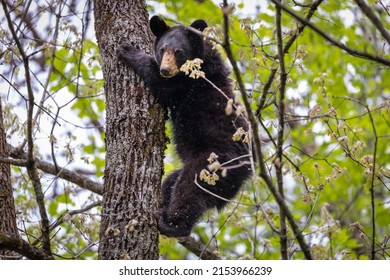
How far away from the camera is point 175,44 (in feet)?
20.1

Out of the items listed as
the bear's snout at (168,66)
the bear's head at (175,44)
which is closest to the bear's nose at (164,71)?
the bear's snout at (168,66)

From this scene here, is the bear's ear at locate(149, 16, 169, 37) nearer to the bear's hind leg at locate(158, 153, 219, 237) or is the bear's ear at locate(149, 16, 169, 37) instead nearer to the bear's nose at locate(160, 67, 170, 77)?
the bear's nose at locate(160, 67, 170, 77)

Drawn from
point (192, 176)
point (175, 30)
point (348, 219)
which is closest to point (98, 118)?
point (175, 30)

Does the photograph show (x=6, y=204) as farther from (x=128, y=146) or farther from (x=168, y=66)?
(x=168, y=66)

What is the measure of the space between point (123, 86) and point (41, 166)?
227 centimetres

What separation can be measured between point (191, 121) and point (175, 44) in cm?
82

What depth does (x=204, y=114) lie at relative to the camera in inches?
239

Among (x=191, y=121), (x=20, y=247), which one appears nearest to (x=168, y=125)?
(x=191, y=121)

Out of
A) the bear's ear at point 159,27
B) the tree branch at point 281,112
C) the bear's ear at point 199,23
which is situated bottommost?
the tree branch at point 281,112

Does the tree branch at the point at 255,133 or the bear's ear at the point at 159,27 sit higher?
the bear's ear at the point at 159,27

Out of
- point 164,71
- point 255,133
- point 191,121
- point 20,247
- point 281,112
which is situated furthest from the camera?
point 191,121

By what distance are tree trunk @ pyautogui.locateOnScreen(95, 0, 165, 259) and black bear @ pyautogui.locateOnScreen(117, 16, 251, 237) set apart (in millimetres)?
164

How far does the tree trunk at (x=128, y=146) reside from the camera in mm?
4465

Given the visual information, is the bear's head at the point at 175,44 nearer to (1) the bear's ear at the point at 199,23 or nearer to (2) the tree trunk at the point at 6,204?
(1) the bear's ear at the point at 199,23
